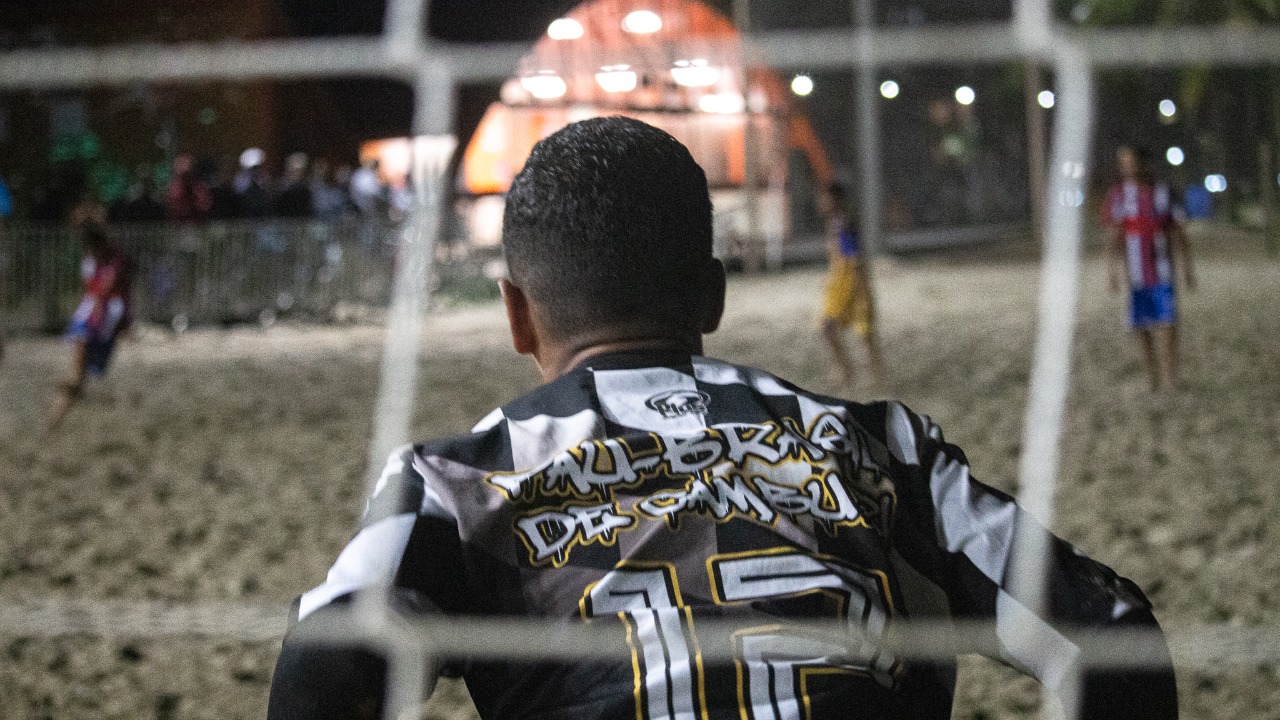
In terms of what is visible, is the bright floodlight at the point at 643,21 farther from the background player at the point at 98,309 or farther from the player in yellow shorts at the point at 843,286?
the background player at the point at 98,309

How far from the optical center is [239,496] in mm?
4672

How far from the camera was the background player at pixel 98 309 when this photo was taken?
244 inches

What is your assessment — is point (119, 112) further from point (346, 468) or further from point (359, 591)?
point (359, 591)

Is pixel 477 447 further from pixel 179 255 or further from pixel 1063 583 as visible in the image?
pixel 179 255

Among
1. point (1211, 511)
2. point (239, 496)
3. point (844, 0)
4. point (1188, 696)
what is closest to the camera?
point (1188, 696)

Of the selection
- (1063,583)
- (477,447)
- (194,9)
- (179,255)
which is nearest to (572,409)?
(477,447)

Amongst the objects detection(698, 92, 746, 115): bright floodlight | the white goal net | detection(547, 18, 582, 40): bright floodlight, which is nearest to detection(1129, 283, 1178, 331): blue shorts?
the white goal net

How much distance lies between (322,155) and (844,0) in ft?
25.2

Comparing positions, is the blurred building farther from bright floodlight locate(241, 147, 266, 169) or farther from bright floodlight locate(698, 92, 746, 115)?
bright floodlight locate(698, 92, 746, 115)

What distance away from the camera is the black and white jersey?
3.32 ft

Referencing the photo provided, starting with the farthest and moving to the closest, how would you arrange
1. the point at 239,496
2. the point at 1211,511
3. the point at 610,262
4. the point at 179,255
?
the point at 179,255
the point at 239,496
the point at 1211,511
the point at 610,262

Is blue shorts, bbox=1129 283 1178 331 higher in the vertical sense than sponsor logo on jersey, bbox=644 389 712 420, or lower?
lower

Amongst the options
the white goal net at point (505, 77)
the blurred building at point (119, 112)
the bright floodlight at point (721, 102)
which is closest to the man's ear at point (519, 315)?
the white goal net at point (505, 77)

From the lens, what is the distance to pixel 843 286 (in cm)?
641
